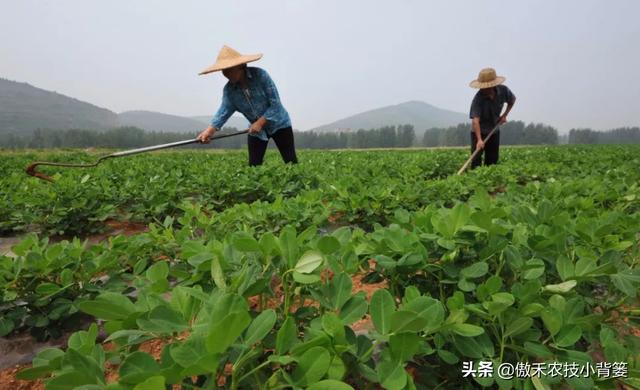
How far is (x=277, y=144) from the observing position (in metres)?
5.17

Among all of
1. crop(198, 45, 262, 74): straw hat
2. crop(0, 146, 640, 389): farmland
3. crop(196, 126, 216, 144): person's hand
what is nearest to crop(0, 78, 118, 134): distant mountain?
crop(198, 45, 262, 74): straw hat

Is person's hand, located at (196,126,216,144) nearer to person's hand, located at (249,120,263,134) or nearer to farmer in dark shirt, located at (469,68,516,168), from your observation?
person's hand, located at (249,120,263,134)

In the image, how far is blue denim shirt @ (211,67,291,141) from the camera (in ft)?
15.7

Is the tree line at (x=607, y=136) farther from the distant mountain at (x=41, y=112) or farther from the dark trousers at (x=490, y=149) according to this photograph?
the distant mountain at (x=41, y=112)

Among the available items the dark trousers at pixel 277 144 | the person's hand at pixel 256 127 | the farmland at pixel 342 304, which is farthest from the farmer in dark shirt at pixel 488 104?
the farmland at pixel 342 304

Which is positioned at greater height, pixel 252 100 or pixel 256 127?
pixel 252 100

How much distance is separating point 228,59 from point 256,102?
0.65 meters

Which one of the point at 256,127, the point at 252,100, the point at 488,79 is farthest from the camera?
the point at 488,79

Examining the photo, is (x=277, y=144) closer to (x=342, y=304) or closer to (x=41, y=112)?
(x=342, y=304)

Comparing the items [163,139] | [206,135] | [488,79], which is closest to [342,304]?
[206,135]

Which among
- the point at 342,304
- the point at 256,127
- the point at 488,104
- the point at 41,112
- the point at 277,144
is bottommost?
the point at 342,304

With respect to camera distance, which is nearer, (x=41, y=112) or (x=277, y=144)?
(x=277, y=144)

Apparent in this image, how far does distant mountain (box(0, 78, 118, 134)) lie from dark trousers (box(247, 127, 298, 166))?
172047 mm

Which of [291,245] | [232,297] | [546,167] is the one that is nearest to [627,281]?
[291,245]
